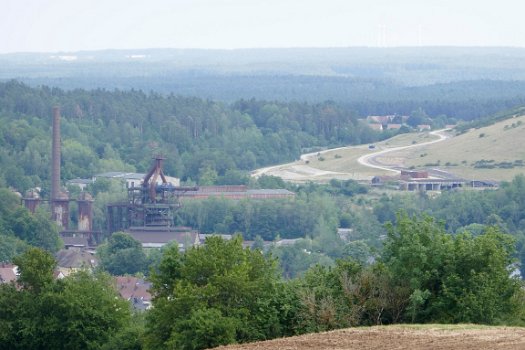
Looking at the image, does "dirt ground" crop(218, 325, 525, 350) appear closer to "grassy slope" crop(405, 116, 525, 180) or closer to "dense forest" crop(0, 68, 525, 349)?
"dense forest" crop(0, 68, 525, 349)

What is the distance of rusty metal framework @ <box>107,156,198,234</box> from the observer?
4321 inches

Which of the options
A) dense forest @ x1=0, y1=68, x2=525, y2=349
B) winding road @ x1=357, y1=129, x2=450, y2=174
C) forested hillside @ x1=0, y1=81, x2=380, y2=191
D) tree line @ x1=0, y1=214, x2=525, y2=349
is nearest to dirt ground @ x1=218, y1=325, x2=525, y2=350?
tree line @ x1=0, y1=214, x2=525, y2=349

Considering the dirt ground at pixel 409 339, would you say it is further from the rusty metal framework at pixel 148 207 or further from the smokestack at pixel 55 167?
the smokestack at pixel 55 167

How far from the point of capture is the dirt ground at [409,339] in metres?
34.5

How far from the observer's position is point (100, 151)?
511ft

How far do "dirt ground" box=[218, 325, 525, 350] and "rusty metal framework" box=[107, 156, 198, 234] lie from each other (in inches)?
2823

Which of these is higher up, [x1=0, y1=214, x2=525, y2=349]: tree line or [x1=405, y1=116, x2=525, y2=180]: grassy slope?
[x1=0, y1=214, x2=525, y2=349]: tree line

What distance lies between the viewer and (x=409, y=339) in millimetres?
35906

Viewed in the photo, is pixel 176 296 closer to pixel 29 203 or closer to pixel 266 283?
pixel 266 283

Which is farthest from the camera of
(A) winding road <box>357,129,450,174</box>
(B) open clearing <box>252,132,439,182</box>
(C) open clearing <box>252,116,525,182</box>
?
(A) winding road <box>357,129,450,174</box>

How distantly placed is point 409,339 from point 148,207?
7437 cm

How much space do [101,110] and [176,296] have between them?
135m

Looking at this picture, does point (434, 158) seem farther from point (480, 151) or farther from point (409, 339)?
point (409, 339)

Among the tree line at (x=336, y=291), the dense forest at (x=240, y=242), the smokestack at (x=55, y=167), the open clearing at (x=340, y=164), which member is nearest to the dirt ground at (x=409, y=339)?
the tree line at (x=336, y=291)
